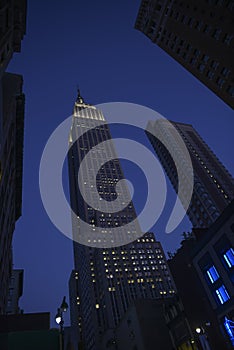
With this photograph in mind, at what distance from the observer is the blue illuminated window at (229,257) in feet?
124

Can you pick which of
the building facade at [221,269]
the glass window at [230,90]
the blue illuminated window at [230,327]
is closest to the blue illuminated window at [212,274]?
the building facade at [221,269]

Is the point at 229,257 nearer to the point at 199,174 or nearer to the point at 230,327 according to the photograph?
the point at 230,327

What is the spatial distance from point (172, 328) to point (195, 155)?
84816 millimetres

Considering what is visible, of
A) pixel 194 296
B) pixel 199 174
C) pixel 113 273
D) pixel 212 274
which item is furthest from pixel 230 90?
pixel 113 273

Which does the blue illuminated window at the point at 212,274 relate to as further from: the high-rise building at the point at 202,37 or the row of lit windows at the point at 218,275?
the high-rise building at the point at 202,37

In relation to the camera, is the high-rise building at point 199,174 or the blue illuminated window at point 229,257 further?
the high-rise building at point 199,174

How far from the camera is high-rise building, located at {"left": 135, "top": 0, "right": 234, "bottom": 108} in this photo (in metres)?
43.5

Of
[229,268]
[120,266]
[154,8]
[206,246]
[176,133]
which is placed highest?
[176,133]

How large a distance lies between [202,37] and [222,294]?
4391 cm

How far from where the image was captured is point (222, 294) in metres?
40.3

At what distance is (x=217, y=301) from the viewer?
41.4 meters

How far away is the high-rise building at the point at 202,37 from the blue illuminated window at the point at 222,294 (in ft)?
98.5

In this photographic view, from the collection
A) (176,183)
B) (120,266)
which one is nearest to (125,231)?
(120,266)

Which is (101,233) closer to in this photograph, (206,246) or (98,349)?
(98,349)
